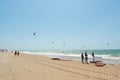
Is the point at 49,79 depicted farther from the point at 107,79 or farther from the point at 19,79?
the point at 107,79

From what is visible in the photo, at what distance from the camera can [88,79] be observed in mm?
11977

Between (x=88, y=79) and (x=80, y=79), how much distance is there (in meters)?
0.61

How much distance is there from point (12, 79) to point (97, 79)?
6.27m

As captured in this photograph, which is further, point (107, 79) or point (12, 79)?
point (107, 79)

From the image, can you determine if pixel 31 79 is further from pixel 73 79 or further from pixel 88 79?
pixel 88 79

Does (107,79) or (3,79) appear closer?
(3,79)

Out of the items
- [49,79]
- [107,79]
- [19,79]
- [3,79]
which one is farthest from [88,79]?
[3,79]

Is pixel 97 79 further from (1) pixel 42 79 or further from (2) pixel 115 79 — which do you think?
(1) pixel 42 79

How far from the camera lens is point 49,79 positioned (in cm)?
1188

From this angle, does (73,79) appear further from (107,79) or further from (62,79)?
(107,79)

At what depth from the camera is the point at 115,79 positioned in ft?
40.3

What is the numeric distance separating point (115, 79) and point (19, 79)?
727 cm

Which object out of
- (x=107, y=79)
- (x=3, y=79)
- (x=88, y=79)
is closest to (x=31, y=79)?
(x=3, y=79)

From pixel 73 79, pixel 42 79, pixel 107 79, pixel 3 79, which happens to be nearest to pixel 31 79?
pixel 42 79
